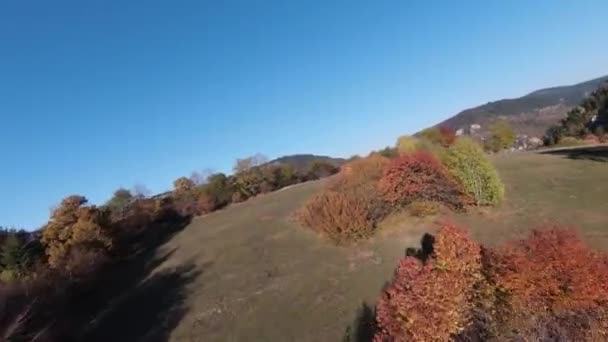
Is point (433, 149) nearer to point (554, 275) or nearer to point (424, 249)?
point (424, 249)

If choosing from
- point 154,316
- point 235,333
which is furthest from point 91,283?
point 235,333

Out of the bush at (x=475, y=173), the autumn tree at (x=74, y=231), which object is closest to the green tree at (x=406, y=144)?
the bush at (x=475, y=173)

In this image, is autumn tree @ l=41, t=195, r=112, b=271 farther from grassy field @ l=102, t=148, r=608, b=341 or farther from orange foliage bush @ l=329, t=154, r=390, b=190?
orange foliage bush @ l=329, t=154, r=390, b=190

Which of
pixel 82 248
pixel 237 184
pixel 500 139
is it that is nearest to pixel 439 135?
pixel 500 139

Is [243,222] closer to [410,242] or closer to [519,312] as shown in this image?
[410,242]

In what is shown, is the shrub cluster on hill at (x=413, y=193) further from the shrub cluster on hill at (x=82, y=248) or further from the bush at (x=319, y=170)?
the bush at (x=319, y=170)
